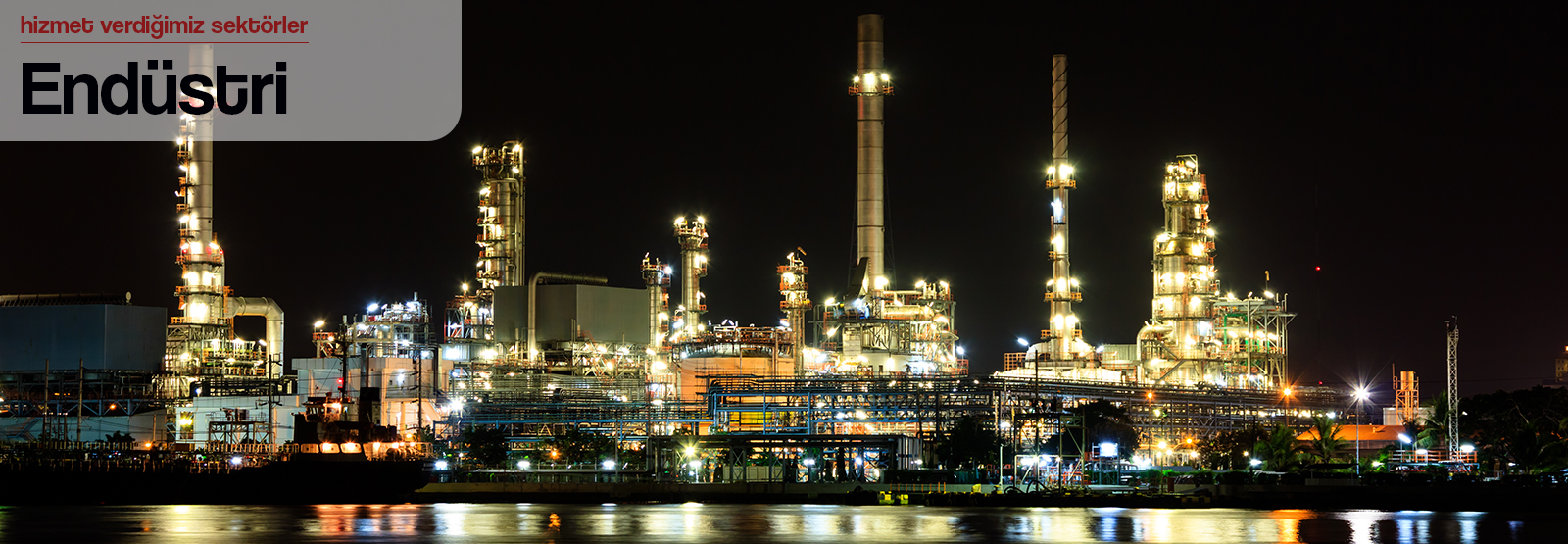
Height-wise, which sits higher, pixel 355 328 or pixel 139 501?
pixel 355 328

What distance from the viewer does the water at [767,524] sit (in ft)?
208

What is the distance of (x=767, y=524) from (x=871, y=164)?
6018 cm

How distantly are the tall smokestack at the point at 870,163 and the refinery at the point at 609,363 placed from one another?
165 millimetres

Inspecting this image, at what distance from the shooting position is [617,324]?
135 m

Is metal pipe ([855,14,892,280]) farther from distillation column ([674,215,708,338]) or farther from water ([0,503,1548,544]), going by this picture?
water ([0,503,1548,544])

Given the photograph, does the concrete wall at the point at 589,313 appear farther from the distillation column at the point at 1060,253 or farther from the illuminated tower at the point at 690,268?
the distillation column at the point at 1060,253

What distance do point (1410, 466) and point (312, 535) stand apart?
67153 mm

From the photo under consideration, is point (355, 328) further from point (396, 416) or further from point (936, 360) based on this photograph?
point (936, 360)

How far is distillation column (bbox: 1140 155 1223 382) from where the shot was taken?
435 feet

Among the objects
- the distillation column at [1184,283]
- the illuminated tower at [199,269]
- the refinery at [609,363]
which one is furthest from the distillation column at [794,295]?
the illuminated tower at [199,269]

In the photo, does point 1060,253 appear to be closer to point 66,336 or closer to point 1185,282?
point 1185,282

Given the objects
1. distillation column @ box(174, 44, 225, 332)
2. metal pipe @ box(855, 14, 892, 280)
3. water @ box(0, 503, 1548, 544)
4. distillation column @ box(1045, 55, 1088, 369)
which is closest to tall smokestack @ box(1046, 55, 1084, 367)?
distillation column @ box(1045, 55, 1088, 369)

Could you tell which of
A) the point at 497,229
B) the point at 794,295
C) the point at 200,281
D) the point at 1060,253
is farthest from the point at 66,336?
the point at 1060,253

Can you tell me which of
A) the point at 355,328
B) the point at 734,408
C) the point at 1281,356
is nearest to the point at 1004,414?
the point at 734,408
